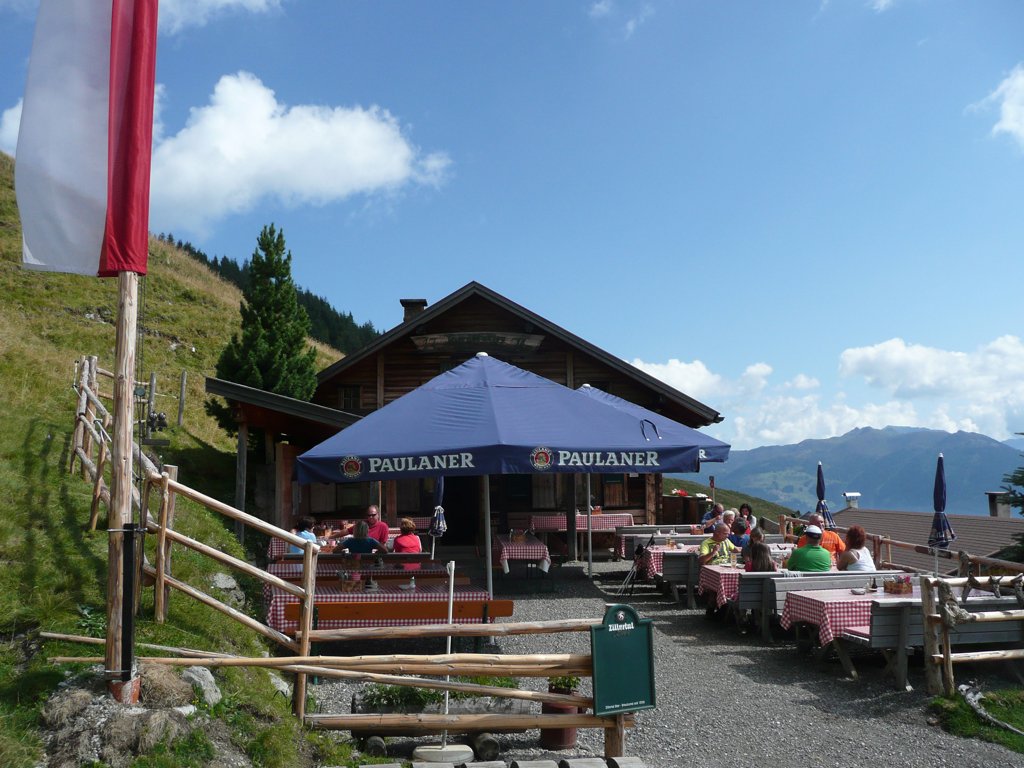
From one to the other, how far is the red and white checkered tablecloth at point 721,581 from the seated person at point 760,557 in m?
0.23

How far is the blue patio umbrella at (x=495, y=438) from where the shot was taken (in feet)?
28.8

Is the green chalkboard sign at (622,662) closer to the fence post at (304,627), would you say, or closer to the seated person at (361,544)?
the fence post at (304,627)

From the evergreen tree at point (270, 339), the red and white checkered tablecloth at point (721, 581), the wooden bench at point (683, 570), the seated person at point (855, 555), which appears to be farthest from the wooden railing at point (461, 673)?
the evergreen tree at point (270, 339)

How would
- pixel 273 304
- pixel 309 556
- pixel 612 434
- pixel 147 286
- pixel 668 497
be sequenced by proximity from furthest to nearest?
1. pixel 147 286
2. pixel 273 304
3. pixel 668 497
4. pixel 612 434
5. pixel 309 556

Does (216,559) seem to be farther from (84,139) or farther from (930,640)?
(930,640)

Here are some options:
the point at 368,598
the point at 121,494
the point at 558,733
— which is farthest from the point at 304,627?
the point at 368,598

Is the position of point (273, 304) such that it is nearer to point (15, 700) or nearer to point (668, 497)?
point (668, 497)

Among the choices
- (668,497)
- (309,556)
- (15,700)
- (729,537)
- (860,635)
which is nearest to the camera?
(15,700)

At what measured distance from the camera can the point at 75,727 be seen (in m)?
4.45

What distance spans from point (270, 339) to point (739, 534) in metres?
14.2

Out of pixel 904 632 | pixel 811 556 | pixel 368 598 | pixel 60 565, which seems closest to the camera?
pixel 60 565

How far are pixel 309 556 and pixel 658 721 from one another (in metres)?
3.00

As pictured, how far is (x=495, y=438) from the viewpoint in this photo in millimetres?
8859

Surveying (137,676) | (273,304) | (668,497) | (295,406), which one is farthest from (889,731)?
(273,304)
